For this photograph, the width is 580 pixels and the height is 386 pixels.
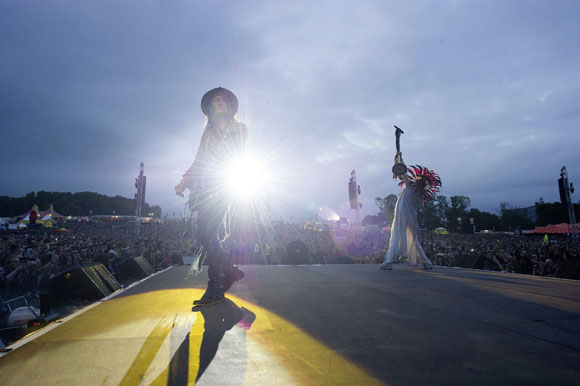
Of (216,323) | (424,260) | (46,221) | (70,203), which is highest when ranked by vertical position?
(70,203)

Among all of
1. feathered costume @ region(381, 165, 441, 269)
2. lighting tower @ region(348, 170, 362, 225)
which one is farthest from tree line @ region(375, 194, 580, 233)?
feathered costume @ region(381, 165, 441, 269)

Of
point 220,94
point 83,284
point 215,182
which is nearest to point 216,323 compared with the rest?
point 215,182

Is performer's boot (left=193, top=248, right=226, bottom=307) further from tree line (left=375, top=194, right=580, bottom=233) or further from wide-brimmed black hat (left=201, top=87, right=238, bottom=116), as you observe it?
tree line (left=375, top=194, right=580, bottom=233)

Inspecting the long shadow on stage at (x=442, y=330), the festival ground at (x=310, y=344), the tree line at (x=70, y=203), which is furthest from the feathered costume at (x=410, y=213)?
the tree line at (x=70, y=203)

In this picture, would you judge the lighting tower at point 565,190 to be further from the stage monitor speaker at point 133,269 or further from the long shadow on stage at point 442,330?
the stage monitor speaker at point 133,269

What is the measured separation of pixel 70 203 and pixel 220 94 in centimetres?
12087

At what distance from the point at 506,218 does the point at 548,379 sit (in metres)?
104

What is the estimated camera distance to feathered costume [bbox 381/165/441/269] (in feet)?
27.5

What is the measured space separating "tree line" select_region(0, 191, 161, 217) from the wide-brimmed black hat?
329ft

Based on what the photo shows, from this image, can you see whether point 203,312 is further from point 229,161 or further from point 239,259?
point 239,259

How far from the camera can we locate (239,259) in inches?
488

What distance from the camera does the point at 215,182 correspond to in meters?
3.72

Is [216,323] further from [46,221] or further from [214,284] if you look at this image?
[46,221]

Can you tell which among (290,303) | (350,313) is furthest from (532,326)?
(290,303)
